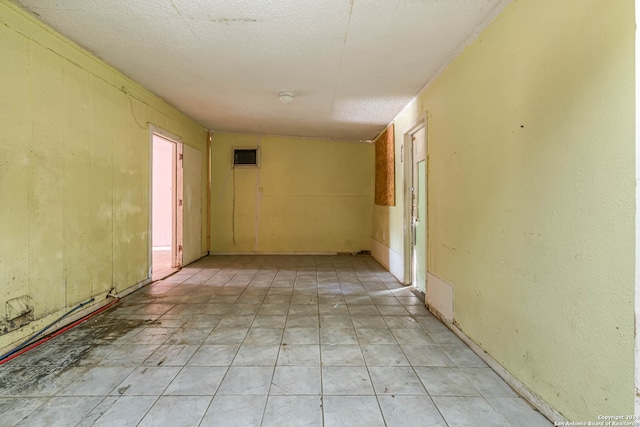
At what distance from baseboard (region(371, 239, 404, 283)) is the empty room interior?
0.09 meters

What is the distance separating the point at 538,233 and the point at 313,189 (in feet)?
16.4

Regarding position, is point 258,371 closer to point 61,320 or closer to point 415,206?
point 61,320

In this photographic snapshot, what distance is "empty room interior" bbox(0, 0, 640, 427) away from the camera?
1317 mm

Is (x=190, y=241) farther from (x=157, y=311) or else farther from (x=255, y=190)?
(x=157, y=311)

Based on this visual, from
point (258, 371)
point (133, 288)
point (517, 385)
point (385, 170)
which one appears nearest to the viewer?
point (517, 385)

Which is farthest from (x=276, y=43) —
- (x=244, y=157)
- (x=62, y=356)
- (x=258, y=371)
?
(x=244, y=157)

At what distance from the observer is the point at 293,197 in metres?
6.34

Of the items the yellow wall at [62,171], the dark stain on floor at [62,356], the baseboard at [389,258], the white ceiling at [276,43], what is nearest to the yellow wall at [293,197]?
the baseboard at [389,258]

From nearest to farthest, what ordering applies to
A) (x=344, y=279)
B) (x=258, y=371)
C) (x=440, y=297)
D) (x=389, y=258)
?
(x=258, y=371) → (x=440, y=297) → (x=344, y=279) → (x=389, y=258)

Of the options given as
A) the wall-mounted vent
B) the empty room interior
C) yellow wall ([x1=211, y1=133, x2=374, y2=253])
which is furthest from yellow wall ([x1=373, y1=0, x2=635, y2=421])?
the wall-mounted vent

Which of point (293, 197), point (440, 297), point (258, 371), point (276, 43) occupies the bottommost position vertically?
point (258, 371)

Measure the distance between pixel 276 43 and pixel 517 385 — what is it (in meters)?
2.94

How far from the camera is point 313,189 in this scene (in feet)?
20.9

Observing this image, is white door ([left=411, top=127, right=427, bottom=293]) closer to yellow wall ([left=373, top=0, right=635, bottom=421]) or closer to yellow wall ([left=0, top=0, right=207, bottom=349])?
yellow wall ([left=373, top=0, right=635, bottom=421])
